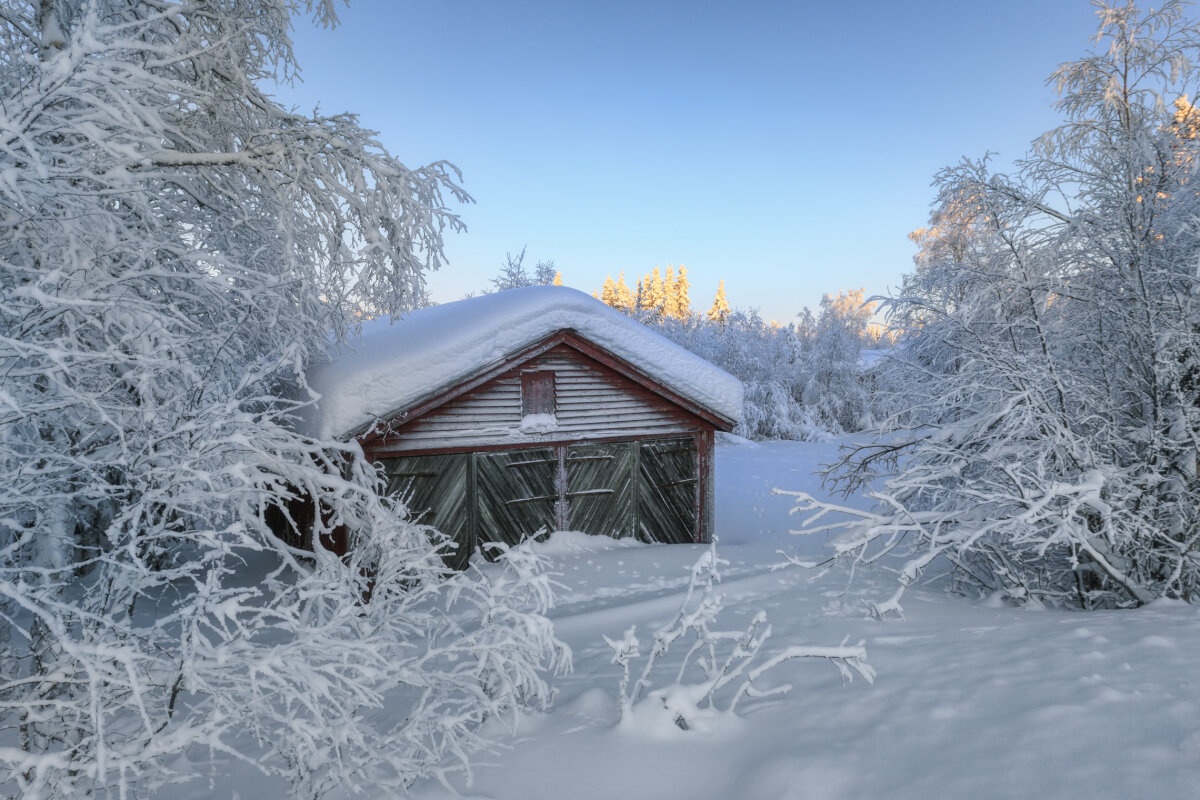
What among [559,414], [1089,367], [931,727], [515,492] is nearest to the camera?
[931,727]

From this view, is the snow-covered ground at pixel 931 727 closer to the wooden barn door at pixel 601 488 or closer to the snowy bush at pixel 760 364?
the wooden barn door at pixel 601 488

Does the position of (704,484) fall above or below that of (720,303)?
below

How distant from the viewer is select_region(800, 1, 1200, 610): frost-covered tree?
16.7ft

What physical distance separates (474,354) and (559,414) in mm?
2171

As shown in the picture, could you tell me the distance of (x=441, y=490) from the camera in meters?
9.80

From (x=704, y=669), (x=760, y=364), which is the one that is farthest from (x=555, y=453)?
(x=760, y=364)

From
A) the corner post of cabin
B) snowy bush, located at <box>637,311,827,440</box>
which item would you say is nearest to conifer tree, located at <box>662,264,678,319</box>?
snowy bush, located at <box>637,311,827,440</box>

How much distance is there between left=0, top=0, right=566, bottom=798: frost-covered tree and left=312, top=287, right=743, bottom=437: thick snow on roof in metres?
1.60

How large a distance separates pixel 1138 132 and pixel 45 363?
854 centimetres

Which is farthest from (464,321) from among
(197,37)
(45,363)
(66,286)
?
(45,363)

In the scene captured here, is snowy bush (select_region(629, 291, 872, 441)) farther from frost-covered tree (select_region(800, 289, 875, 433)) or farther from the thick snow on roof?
the thick snow on roof

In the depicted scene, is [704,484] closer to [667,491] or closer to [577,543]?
[667,491]

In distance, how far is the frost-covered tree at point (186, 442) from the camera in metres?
2.84

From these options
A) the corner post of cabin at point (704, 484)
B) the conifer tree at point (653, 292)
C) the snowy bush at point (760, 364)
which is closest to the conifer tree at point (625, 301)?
the conifer tree at point (653, 292)
